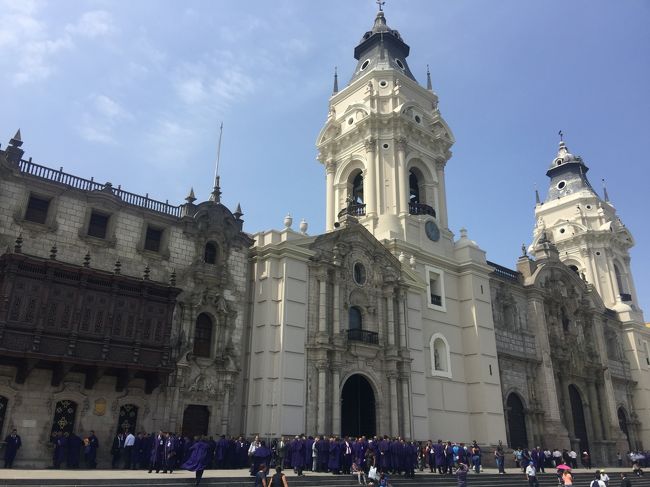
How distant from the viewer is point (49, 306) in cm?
2086

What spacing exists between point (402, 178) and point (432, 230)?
3972 mm

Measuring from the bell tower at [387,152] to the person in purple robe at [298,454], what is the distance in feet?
52.1

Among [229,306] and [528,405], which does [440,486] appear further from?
[528,405]

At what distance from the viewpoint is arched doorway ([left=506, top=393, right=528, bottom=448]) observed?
35.6 m

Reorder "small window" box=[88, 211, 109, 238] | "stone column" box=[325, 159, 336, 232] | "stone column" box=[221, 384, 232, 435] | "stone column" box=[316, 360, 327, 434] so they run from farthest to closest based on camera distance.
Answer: "stone column" box=[325, 159, 336, 232] < "stone column" box=[316, 360, 327, 434] < "stone column" box=[221, 384, 232, 435] < "small window" box=[88, 211, 109, 238]

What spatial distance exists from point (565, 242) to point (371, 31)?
28.5 meters

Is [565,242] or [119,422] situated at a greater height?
[565,242]

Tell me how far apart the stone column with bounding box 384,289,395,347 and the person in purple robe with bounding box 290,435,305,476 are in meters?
9.20

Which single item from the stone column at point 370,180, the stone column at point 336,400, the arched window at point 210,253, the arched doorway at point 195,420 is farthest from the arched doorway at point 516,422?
the arched window at point 210,253

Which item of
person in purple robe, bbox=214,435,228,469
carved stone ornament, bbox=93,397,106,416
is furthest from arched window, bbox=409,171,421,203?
carved stone ornament, bbox=93,397,106,416

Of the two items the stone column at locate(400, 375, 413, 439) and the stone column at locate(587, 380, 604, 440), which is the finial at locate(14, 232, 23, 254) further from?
the stone column at locate(587, 380, 604, 440)

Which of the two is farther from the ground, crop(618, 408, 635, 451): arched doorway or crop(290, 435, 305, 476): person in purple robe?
crop(618, 408, 635, 451): arched doorway

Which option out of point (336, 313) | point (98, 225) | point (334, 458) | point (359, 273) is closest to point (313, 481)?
point (334, 458)

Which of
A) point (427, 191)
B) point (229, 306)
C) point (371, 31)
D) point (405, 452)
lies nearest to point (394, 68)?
point (371, 31)
